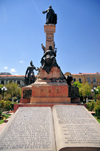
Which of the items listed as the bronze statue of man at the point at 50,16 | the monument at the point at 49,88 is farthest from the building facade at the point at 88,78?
the monument at the point at 49,88

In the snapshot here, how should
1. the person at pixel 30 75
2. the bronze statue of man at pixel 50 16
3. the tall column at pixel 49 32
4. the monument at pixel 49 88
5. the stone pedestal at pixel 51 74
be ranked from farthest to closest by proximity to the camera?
the bronze statue of man at pixel 50 16
the tall column at pixel 49 32
the person at pixel 30 75
the stone pedestal at pixel 51 74
the monument at pixel 49 88

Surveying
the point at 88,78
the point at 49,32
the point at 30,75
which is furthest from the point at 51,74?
the point at 88,78

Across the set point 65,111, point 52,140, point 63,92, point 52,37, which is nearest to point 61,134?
point 52,140

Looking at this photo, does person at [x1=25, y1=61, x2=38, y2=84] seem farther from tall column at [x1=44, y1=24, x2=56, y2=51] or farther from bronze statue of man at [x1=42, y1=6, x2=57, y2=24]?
bronze statue of man at [x1=42, y1=6, x2=57, y2=24]

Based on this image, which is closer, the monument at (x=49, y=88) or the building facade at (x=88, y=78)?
the monument at (x=49, y=88)

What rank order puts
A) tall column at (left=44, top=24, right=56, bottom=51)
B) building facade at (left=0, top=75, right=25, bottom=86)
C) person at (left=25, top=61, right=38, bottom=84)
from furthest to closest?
1. building facade at (left=0, top=75, right=25, bottom=86)
2. tall column at (left=44, top=24, right=56, bottom=51)
3. person at (left=25, top=61, right=38, bottom=84)

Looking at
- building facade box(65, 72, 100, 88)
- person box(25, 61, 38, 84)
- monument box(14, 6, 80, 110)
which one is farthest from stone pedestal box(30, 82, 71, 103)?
building facade box(65, 72, 100, 88)

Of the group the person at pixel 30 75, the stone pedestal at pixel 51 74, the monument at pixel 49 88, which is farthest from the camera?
the person at pixel 30 75

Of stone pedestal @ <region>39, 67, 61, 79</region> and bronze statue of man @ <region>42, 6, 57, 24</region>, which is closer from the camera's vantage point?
stone pedestal @ <region>39, 67, 61, 79</region>

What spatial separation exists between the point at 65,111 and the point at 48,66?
4.67 m

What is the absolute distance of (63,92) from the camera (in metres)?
7.12

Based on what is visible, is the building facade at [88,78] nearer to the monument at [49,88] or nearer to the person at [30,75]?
the person at [30,75]

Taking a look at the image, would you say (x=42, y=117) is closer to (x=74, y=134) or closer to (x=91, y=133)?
(x=74, y=134)

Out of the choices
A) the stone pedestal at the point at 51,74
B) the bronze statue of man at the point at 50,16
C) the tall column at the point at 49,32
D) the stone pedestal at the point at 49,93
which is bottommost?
the stone pedestal at the point at 49,93
